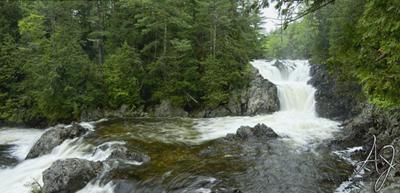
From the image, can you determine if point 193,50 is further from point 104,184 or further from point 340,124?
point 104,184

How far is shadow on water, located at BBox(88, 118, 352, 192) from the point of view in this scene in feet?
28.5

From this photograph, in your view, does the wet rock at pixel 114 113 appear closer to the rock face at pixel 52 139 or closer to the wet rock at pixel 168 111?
the wet rock at pixel 168 111

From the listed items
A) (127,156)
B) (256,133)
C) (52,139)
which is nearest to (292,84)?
(256,133)

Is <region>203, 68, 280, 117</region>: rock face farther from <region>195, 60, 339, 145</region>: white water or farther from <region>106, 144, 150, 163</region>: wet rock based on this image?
<region>106, 144, 150, 163</region>: wet rock

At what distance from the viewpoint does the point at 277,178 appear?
9.10m

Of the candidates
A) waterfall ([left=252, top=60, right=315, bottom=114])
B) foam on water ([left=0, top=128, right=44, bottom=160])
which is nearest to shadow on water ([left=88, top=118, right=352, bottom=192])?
foam on water ([left=0, top=128, right=44, bottom=160])

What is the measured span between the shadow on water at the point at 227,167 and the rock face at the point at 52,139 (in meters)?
1.02

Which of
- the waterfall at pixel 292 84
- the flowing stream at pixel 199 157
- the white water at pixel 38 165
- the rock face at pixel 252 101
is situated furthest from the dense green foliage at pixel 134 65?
the white water at pixel 38 165

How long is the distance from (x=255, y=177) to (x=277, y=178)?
0.57 m

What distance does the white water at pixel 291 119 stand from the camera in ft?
47.1

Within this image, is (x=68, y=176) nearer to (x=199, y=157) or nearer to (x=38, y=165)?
(x=38, y=165)

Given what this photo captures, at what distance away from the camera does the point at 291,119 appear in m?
17.6

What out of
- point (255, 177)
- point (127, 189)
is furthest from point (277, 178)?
point (127, 189)

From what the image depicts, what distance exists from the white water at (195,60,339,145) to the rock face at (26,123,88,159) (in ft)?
17.8
